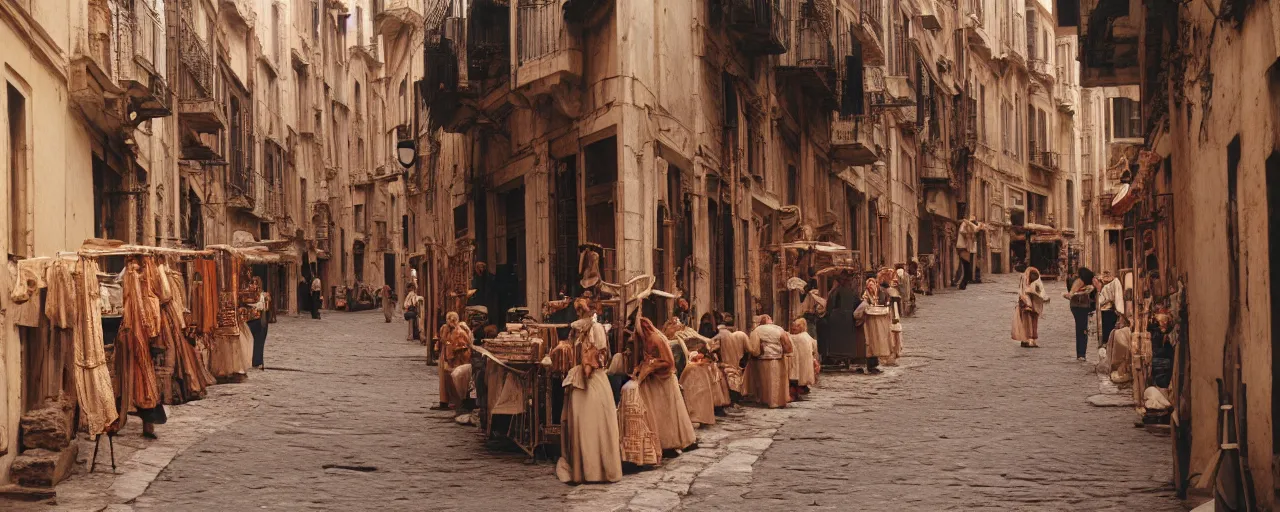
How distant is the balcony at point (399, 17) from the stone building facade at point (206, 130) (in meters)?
0.07

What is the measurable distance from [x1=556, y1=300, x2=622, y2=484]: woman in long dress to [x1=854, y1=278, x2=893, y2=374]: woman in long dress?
9297 millimetres

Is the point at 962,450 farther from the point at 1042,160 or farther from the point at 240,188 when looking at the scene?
the point at 1042,160

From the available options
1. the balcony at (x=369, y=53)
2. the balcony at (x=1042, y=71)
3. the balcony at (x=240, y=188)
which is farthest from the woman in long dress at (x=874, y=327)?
the balcony at (x=369, y=53)

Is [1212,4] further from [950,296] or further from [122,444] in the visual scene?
[950,296]

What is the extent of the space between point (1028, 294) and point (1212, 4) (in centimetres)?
1497

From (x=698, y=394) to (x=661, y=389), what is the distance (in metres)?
1.70

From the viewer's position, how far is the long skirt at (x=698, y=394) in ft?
47.1

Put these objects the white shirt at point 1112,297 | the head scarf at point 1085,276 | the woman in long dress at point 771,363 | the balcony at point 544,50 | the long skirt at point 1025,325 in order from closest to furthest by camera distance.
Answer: the woman in long dress at point 771,363, the balcony at point 544,50, the white shirt at point 1112,297, the head scarf at point 1085,276, the long skirt at point 1025,325

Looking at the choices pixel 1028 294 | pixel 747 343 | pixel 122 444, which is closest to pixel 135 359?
pixel 122 444

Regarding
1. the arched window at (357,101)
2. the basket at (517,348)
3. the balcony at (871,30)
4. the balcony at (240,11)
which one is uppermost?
the arched window at (357,101)

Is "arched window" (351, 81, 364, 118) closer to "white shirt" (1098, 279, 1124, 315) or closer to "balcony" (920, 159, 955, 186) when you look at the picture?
"balcony" (920, 159, 955, 186)

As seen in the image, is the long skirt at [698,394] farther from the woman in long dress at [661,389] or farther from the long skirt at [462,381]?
the long skirt at [462,381]

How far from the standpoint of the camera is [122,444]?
12859mm

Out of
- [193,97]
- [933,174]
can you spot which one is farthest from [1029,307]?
[933,174]
